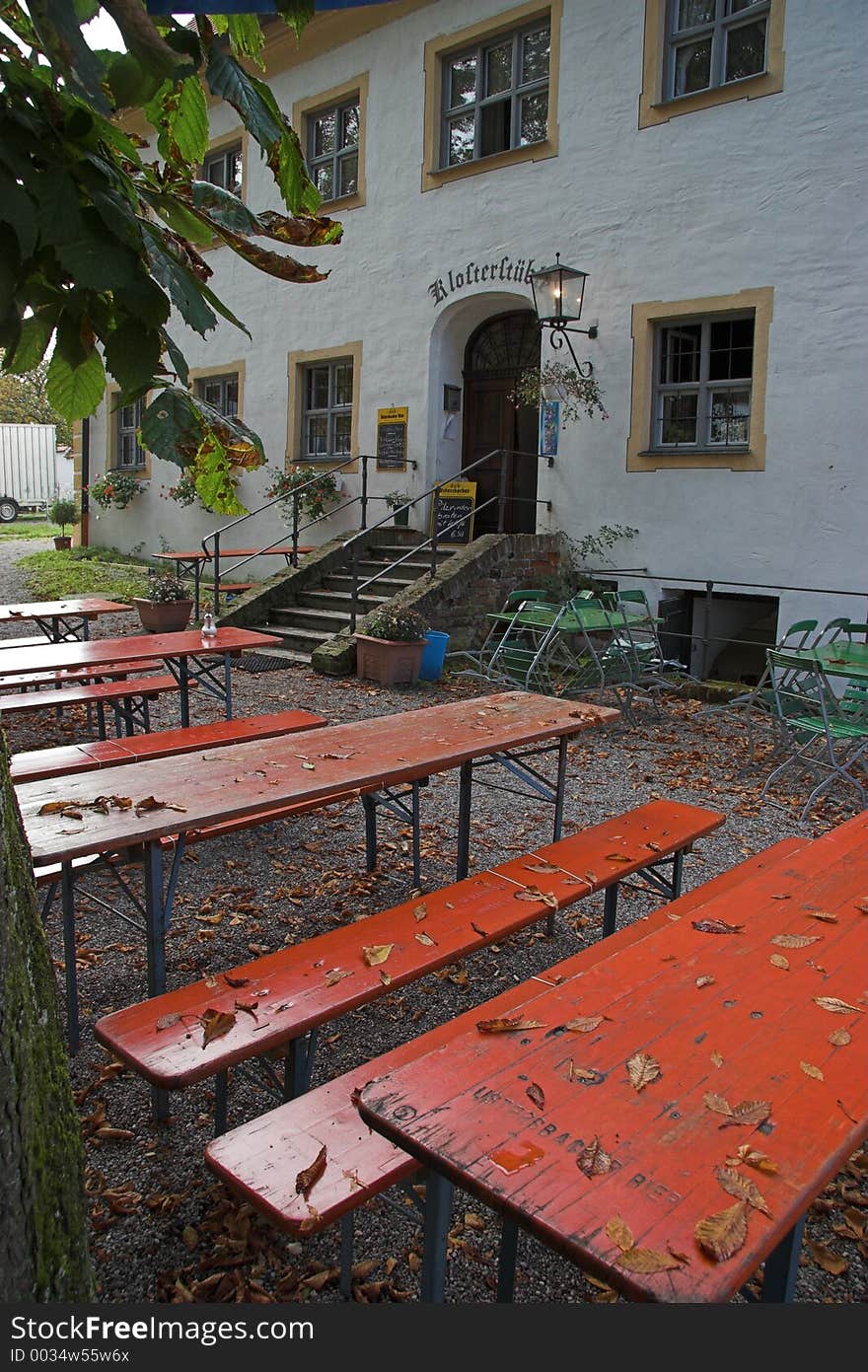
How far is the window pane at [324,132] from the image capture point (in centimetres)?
1332

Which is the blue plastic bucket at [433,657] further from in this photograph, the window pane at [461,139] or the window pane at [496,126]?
the window pane at [461,139]

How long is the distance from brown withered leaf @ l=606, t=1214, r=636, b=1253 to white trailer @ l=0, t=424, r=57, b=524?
33.3 metres

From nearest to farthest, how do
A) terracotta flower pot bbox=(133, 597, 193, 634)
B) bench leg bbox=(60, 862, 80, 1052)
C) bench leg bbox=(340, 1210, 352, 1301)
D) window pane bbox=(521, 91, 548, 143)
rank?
bench leg bbox=(340, 1210, 352, 1301)
bench leg bbox=(60, 862, 80, 1052)
terracotta flower pot bbox=(133, 597, 193, 634)
window pane bbox=(521, 91, 548, 143)

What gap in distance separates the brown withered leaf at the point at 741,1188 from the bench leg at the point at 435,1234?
535 millimetres

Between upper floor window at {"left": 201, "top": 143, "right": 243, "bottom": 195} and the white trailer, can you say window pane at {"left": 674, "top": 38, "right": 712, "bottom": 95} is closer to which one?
upper floor window at {"left": 201, "top": 143, "right": 243, "bottom": 195}

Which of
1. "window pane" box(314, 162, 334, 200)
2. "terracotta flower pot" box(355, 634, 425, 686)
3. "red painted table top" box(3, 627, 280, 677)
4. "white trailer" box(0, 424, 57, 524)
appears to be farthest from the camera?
"white trailer" box(0, 424, 57, 524)

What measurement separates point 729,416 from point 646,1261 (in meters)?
9.21

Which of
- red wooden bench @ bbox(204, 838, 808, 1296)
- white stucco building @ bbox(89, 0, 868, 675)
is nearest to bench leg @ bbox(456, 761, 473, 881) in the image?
red wooden bench @ bbox(204, 838, 808, 1296)

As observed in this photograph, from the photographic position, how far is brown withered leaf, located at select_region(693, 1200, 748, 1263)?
4.27ft

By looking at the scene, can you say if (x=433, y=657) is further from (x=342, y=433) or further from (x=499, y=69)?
(x=499, y=69)

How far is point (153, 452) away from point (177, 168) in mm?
500

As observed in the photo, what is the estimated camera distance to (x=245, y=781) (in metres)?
3.44

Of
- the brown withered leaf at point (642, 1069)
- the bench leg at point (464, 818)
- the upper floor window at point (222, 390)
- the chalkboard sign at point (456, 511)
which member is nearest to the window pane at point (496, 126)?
the chalkboard sign at point (456, 511)

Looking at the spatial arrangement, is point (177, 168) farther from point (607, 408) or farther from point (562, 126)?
point (562, 126)
